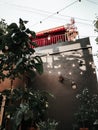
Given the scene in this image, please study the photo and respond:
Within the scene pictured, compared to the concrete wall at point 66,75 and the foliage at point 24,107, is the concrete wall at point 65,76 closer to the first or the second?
the concrete wall at point 66,75

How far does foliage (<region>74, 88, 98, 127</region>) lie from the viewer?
521 centimetres

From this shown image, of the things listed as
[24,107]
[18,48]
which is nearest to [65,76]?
[18,48]

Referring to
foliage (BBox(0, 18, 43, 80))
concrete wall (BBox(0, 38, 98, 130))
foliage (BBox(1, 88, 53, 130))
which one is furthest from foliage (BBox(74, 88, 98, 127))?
foliage (BBox(0, 18, 43, 80))

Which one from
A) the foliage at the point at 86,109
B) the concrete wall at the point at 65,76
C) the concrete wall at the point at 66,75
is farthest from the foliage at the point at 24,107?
the concrete wall at the point at 66,75

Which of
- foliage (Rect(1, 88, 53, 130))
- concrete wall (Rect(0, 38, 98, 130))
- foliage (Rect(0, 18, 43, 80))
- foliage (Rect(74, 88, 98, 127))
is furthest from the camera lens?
concrete wall (Rect(0, 38, 98, 130))

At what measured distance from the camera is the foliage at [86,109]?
17.1 feet

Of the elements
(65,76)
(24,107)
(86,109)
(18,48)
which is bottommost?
(86,109)

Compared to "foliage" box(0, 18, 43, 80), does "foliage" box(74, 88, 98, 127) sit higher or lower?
lower

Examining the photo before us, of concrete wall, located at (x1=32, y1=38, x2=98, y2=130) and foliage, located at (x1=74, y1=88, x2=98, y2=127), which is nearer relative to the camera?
foliage, located at (x1=74, y1=88, x2=98, y2=127)

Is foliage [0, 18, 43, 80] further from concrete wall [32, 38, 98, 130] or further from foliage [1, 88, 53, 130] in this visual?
concrete wall [32, 38, 98, 130]

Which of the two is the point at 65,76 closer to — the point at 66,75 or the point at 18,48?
the point at 66,75

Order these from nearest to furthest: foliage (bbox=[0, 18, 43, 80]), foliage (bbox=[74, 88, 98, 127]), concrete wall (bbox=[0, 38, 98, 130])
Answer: foliage (bbox=[0, 18, 43, 80])
foliage (bbox=[74, 88, 98, 127])
concrete wall (bbox=[0, 38, 98, 130])

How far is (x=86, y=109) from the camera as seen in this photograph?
524cm

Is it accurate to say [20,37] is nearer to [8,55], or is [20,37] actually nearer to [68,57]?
[8,55]
